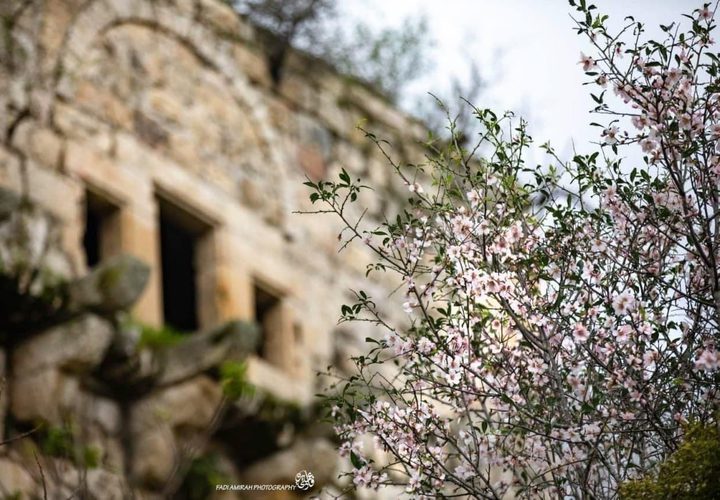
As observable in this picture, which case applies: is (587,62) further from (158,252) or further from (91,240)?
(91,240)

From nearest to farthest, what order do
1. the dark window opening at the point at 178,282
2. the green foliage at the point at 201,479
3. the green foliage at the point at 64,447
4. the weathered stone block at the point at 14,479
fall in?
the green foliage at the point at 64,447 → the weathered stone block at the point at 14,479 → the green foliage at the point at 201,479 → the dark window opening at the point at 178,282

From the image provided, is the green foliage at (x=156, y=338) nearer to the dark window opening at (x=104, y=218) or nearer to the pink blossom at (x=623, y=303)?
the dark window opening at (x=104, y=218)

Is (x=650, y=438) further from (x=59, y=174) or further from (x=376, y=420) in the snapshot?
(x=59, y=174)

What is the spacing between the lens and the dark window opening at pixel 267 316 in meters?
7.91

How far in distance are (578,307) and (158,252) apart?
3.83 metres

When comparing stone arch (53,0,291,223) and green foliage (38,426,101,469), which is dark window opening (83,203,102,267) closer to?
stone arch (53,0,291,223)

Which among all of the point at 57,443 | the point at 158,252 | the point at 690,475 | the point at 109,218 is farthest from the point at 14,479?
the point at 690,475

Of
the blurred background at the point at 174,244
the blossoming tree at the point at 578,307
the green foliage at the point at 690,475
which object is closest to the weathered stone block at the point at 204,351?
the blurred background at the point at 174,244

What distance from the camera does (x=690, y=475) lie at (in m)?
3.08

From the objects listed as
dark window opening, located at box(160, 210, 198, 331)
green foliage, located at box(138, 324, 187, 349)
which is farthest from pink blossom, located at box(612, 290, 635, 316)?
dark window opening, located at box(160, 210, 198, 331)

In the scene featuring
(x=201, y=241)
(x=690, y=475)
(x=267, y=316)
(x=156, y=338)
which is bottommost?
(x=690, y=475)

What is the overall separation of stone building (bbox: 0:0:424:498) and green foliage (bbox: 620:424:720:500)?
2.15m

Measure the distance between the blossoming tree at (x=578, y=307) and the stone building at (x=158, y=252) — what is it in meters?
1.42

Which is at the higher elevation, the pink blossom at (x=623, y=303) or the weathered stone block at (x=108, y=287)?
the weathered stone block at (x=108, y=287)
